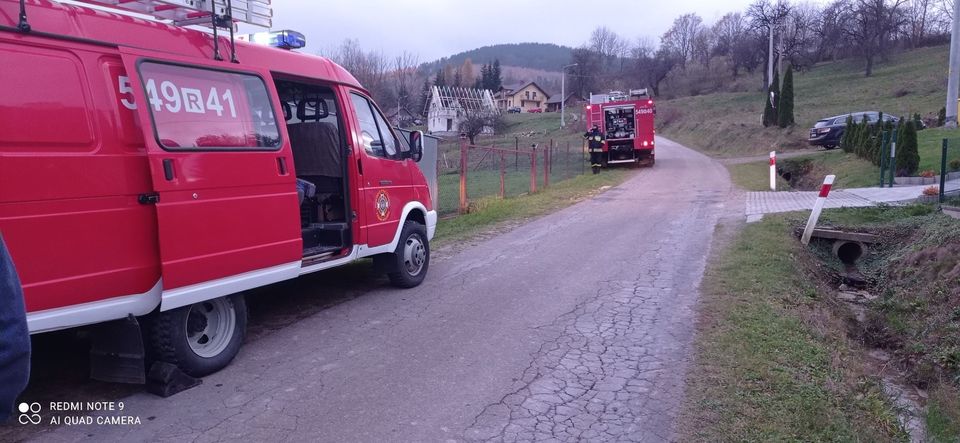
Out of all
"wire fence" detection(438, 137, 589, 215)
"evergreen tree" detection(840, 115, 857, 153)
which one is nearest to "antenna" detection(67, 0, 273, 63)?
"wire fence" detection(438, 137, 589, 215)

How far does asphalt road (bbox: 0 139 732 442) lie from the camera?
13.1ft

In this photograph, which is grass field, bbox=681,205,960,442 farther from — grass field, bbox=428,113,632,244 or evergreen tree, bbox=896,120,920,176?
evergreen tree, bbox=896,120,920,176

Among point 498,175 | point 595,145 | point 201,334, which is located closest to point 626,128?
point 595,145

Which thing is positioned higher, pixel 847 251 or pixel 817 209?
pixel 817 209

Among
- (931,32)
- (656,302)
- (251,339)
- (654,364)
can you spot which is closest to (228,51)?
(251,339)

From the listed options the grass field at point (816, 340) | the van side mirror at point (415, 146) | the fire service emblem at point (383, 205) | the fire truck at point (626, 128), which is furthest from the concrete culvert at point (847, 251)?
the fire truck at point (626, 128)

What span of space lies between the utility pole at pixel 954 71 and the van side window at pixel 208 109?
90.0 feet

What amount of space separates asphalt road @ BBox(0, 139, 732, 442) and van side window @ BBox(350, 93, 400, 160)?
5.14 feet

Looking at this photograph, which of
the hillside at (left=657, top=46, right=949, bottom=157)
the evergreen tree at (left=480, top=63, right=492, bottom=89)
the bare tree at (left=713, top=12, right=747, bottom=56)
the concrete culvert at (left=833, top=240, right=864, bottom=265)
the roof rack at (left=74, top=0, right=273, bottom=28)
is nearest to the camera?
the roof rack at (left=74, top=0, right=273, bottom=28)

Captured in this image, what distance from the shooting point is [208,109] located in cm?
487

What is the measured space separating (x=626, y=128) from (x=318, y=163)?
74.3 ft

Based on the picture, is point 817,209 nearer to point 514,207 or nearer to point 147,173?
point 514,207

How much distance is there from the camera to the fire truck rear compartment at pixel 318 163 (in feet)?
21.5

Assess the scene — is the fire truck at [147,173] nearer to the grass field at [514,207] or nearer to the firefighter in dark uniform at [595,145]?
the grass field at [514,207]
